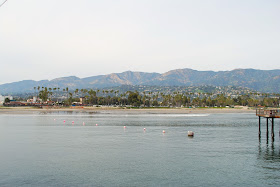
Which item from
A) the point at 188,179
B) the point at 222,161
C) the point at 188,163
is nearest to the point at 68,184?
the point at 188,179

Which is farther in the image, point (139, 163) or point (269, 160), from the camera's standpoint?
point (269, 160)

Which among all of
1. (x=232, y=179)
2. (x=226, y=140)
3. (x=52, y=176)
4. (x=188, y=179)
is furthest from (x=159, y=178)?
(x=226, y=140)

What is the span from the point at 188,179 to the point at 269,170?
10.2 metres

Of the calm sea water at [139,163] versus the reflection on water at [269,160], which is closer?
the calm sea water at [139,163]

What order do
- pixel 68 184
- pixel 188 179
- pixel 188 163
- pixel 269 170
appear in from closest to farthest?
pixel 68 184
pixel 188 179
pixel 269 170
pixel 188 163

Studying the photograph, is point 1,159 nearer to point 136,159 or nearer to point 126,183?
point 136,159

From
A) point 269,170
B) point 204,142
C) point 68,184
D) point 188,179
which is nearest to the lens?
point 68,184

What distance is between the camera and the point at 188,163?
3944cm

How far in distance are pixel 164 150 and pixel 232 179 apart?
17377mm

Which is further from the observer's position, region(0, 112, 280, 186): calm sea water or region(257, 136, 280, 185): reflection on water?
region(257, 136, 280, 185): reflection on water

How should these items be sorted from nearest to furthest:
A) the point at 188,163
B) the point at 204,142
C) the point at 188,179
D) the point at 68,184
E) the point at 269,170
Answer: the point at 68,184 < the point at 188,179 < the point at 269,170 < the point at 188,163 < the point at 204,142

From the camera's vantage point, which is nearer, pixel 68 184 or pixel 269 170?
pixel 68 184

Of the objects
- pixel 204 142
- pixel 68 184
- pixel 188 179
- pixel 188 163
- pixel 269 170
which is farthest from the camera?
pixel 204 142

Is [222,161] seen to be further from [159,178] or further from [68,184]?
[68,184]
